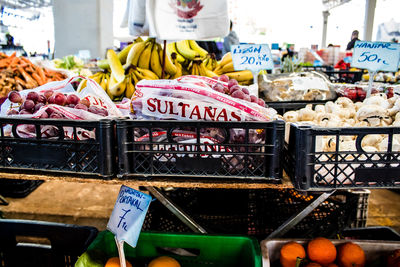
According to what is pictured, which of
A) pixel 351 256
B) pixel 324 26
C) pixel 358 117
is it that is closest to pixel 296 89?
pixel 358 117

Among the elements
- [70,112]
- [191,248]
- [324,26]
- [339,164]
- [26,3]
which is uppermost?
[26,3]

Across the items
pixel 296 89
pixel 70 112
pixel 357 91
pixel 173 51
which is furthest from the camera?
pixel 173 51

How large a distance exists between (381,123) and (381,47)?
579mm

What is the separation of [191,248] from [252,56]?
1.04 meters

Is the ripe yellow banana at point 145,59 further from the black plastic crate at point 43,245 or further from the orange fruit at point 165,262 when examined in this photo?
the orange fruit at point 165,262

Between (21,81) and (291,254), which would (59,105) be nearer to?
(291,254)

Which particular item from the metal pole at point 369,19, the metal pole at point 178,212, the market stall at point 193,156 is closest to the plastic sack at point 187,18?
the market stall at point 193,156

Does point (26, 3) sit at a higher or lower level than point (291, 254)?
higher

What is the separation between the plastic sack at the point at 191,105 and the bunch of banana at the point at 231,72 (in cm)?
128

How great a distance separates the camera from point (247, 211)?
59.5 inches

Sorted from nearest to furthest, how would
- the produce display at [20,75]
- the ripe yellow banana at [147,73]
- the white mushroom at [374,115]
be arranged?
the white mushroom at [374,115] < the ripe yellow banana at [147,73] < the produce display at [20,75]

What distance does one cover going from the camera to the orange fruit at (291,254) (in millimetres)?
995

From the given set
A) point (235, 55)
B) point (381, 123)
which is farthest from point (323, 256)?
point (235, 55)

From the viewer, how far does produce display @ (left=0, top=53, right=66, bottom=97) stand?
2533 mm
